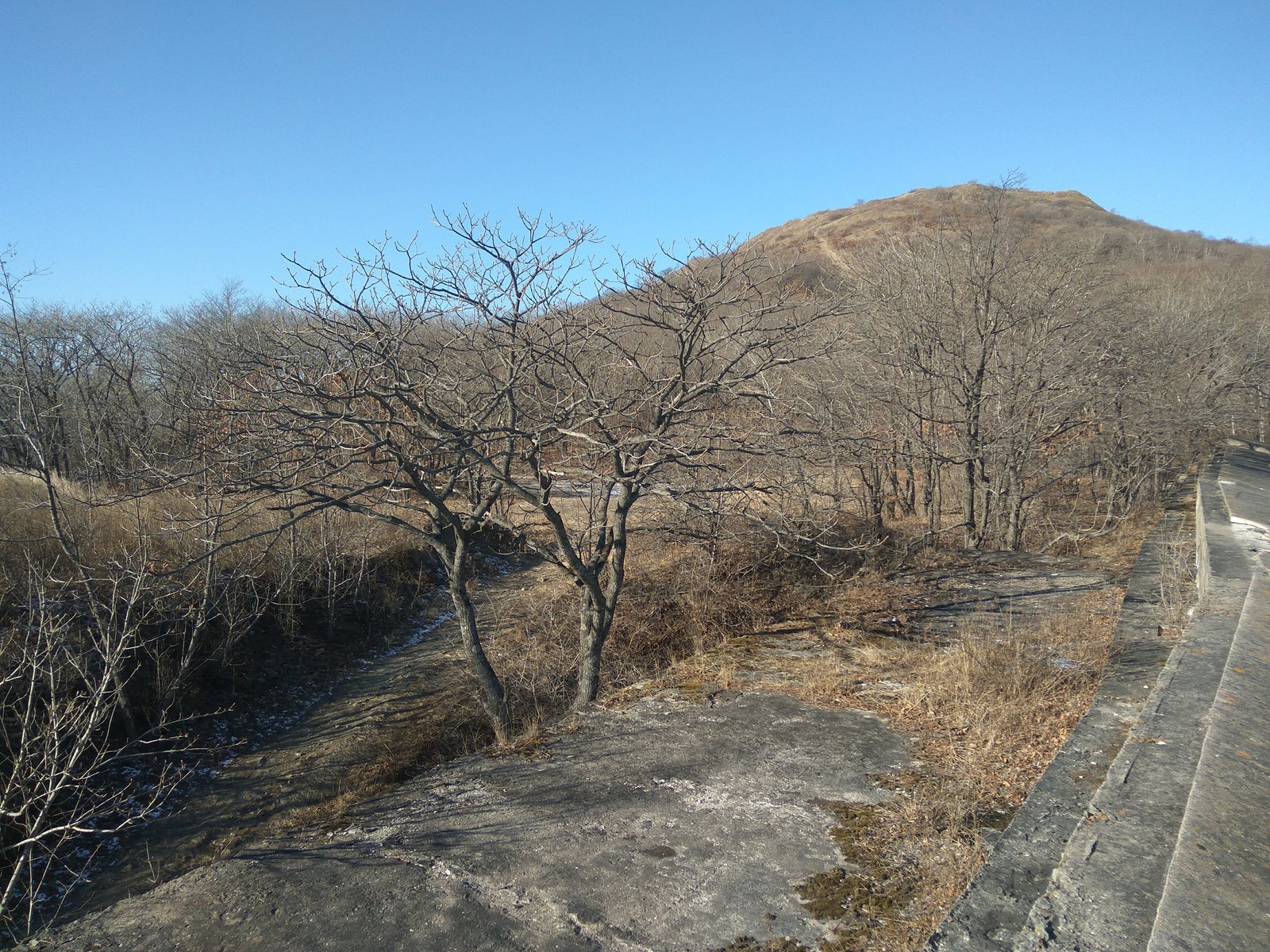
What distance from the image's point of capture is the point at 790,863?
3.87 metres

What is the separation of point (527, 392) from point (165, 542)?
605 centimetres

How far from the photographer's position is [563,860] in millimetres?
4062

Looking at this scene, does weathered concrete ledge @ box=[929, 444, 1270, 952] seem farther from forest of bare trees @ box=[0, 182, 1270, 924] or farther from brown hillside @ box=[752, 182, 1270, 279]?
brown hillside @ box=[752, 182, 1270, 279]

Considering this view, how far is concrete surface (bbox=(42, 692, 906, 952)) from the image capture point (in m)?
3.57

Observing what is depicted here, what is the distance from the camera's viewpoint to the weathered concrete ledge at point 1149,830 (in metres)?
2.47

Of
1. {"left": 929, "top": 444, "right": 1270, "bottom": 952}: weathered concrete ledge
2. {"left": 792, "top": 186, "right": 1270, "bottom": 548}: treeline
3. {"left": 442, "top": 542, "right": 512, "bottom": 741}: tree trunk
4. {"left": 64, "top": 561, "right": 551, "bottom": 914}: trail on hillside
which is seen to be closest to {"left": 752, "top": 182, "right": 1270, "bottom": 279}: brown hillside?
{"left": 792, "top": 186, "right": 1270, "bottom": 548}: treeline

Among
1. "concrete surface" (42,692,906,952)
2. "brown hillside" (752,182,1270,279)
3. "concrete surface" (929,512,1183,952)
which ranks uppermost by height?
"brown hillside" (752,182,1270,279)

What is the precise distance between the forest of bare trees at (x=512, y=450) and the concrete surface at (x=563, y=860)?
1.01 meters

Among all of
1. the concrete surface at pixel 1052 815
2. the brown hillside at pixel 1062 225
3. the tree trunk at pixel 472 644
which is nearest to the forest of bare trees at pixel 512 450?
the tree trunk at pixel 472 644

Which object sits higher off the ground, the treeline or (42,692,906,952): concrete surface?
the treeline

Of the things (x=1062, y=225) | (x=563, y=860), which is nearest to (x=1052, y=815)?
(x=563, y=860)

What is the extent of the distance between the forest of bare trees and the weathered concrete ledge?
2649mm

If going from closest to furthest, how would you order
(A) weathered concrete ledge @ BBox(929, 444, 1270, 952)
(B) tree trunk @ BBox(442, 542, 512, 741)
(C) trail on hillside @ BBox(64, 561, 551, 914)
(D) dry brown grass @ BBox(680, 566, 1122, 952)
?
(A) weathered concrete ledge @ BBox(929, 444, 1270, 952)
(D) dry brown grass @ BBox(680, 566, 1122, 952)
(C) trail on hillside @ BBox(64, 561, 551, 914)
(B) tree trunk @ BBox(442, 542, 512, 741)

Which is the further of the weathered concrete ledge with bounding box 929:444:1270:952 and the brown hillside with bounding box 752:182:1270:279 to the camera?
the brown hillside with bounding box 752:182:1270:279
